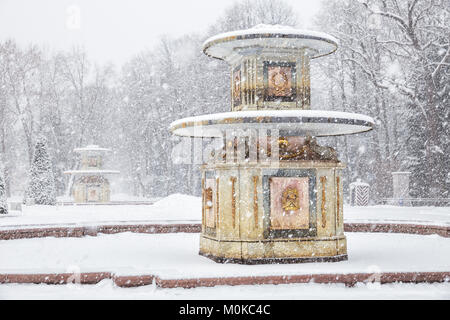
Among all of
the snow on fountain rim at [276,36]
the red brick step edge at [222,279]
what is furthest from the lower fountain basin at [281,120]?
the red brick step edge at [222,279]

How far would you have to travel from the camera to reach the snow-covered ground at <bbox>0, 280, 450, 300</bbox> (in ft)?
27.2

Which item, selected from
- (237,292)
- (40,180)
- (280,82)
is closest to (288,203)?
(280,82)

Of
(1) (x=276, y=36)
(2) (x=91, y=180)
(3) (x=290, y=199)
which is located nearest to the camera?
(1) (x=276, y=36)

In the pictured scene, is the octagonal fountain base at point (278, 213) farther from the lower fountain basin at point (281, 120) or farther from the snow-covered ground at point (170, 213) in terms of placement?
the snow-covered ground at point (170, 213)

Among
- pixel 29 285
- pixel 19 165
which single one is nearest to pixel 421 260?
pixel 29 285

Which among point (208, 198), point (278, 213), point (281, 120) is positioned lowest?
point (278, 213)

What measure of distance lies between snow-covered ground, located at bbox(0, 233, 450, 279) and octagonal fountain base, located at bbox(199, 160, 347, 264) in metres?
0.47

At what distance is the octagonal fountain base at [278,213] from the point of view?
11484 millimetres

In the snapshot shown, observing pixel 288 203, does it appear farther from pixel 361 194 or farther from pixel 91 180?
pixel 91 180

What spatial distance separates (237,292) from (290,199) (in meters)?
3.59

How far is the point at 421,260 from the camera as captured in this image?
465 inches

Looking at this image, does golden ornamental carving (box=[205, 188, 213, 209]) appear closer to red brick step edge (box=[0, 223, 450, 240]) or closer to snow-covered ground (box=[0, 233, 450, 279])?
snow-covered ground (box=[0, 233, 450, 279])

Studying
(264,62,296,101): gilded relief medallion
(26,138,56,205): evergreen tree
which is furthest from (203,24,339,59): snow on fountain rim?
(26,138,56,205): evergreen tree

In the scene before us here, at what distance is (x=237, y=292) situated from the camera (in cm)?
855
